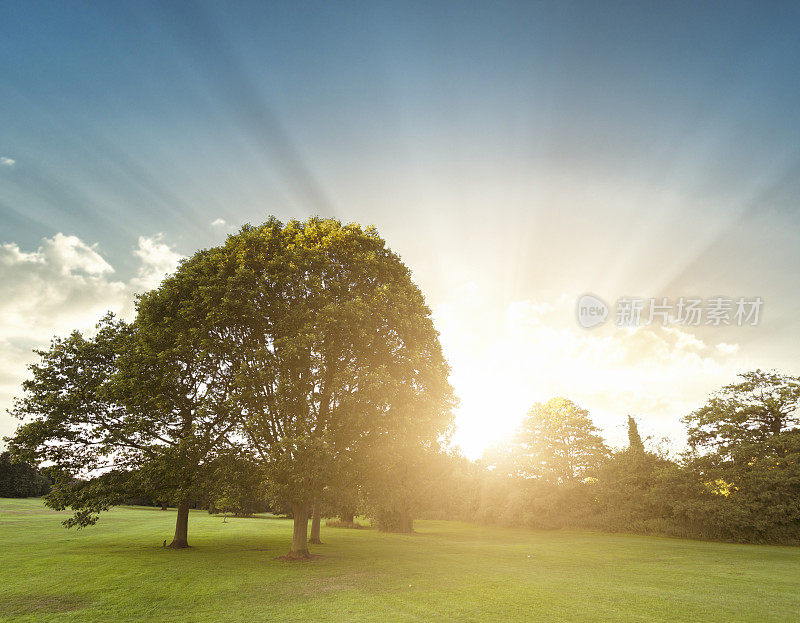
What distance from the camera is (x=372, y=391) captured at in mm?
19344

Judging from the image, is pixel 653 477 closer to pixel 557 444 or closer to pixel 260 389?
pixel 557 444

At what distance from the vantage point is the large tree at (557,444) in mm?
50781

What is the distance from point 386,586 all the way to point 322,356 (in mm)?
10081

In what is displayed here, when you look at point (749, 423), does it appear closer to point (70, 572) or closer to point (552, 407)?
point (552, 407)

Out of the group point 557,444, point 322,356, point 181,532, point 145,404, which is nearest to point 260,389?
point 322,356

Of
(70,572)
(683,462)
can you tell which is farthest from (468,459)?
(70,572)

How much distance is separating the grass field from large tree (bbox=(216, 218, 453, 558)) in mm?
4110

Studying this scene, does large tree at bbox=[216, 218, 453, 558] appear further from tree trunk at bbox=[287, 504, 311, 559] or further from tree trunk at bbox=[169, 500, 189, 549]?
tree trunk at bbox=[169, 500, 189, 549]

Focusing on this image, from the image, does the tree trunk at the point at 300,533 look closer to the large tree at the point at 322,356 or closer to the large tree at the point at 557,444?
the large tree at the point at 322,356

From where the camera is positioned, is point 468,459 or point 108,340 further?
point 468,459

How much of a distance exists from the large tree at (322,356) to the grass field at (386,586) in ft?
13.5

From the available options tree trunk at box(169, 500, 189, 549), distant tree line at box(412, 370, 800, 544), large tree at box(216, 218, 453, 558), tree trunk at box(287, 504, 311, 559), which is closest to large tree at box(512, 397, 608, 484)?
distant tree line at box(412, 370, 800, 544)

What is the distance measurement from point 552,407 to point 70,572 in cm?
5352

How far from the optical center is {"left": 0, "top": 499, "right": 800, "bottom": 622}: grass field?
423 inches
